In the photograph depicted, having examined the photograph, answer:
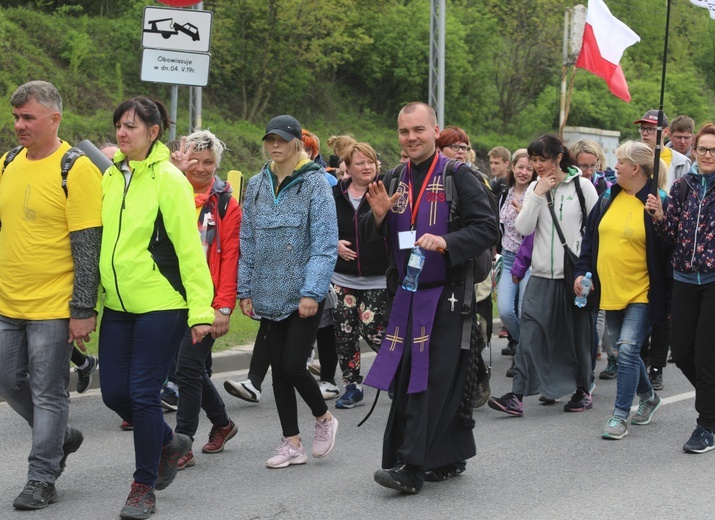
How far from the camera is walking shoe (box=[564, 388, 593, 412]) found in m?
8.17

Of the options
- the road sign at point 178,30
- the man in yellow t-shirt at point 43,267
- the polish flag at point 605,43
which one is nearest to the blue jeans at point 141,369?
the man in yellow t-shirt at point 43,267

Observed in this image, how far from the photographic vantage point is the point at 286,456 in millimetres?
6332

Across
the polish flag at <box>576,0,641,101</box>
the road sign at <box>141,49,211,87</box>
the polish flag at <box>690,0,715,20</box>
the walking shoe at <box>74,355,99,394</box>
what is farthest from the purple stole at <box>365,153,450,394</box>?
the polish flag at <box>576,0,641,101</box>

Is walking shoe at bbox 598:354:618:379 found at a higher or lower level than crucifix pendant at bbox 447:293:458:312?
lower

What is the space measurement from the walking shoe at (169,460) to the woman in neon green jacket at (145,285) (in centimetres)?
24

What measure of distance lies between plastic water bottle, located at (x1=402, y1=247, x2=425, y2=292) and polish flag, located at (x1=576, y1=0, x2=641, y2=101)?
7.16 metres

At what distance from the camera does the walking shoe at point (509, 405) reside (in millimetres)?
7867

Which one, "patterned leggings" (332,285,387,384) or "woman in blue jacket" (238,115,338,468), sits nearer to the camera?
"woman in blue jacket" (238,115,338,468)

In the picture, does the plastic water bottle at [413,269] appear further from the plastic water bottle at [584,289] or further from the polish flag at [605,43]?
the polish flag at [605,43]

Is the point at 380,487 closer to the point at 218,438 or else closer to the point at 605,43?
the point at 218,438

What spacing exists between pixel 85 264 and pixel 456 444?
2.22 metres

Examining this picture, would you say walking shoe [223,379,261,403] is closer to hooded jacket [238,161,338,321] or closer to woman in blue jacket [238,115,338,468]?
woman in blue jacket [238,115,338,468]

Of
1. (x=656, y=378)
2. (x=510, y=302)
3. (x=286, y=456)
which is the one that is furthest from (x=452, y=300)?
(x=656, y=378)

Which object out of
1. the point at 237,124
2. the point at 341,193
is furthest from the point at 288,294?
the point at 237,124
